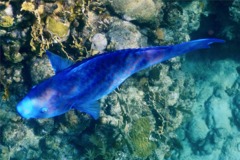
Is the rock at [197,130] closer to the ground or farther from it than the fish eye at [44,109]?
closer to the ground

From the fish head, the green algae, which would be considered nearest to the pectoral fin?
the fish head

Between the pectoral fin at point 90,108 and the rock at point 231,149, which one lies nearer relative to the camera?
the pectoral fin at point 90,108

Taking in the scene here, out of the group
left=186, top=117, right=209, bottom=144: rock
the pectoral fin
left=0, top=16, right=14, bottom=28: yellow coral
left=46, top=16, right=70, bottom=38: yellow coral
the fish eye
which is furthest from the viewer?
left=186, top=117, right=209, bottom=144: rock

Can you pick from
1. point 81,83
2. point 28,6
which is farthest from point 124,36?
point 81,83

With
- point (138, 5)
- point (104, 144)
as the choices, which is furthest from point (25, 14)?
point (104, 144)

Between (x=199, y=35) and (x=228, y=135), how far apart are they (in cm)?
374

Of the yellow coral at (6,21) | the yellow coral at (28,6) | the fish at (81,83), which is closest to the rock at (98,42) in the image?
the yellow coral at (28,6)

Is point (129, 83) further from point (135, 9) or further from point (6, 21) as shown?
point (6, 21)

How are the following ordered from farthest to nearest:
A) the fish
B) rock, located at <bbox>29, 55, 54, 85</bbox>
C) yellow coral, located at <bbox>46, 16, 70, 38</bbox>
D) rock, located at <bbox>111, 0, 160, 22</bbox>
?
rock, located at <bbox>111, 0, 160, 22</bbox>
rock, located at <bbox>29, 55, 54, 85</bbox>
yellow coral, located at <bbox>46, 16, 70, 38</bbox>
the fish

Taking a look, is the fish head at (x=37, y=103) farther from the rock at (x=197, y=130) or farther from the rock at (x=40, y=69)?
the rock at (x=197, y=130)

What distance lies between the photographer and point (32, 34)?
15.0 feet

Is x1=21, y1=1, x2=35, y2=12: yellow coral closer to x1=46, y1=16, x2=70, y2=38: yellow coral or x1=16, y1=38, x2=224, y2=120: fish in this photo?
x1=46, y1=16, x2=70, y2=38: yellow coral

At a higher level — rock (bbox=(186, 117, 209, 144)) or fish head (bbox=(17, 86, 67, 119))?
fish head (bbox=(17, 86, 67, 119))

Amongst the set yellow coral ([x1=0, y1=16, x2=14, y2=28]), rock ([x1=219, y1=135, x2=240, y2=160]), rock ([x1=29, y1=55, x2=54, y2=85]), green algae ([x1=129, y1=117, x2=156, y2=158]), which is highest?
yellow coral ([x1=0, y1=16, x2=14, y2=28])
